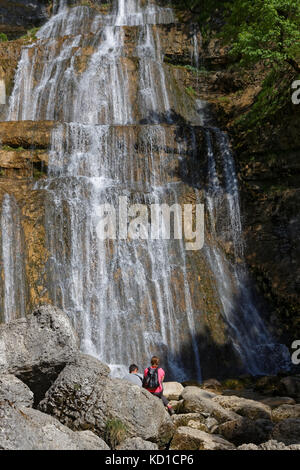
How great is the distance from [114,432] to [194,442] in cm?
134

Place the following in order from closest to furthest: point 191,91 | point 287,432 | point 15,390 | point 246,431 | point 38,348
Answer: point 15,390 → point 38,348 → point 287,432 → point 246,431 → point 191,91

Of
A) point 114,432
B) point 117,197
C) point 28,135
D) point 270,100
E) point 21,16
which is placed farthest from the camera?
point 21,16

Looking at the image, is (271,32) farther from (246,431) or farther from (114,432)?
(114,432)

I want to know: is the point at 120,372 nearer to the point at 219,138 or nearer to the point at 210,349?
the point at 210,349

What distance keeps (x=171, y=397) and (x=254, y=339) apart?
5369 millimetres

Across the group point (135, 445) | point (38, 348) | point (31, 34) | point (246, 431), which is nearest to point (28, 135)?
point (38, 348)

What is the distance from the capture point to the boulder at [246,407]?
825cm

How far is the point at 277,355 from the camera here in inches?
552

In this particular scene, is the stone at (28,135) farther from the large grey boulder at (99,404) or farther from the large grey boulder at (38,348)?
the large grey boulder at (99,404)

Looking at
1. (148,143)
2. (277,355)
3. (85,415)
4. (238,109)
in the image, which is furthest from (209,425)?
(238,109)

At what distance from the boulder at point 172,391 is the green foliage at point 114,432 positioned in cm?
439

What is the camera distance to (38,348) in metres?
6.42

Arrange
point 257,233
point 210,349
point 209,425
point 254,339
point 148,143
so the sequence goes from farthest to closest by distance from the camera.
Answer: point 148,143
point 257,233
point 254,339
point 210,349
point 209,425

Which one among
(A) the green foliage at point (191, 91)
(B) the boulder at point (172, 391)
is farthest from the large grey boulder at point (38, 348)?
(A) the green foliage at point (191, 91)
